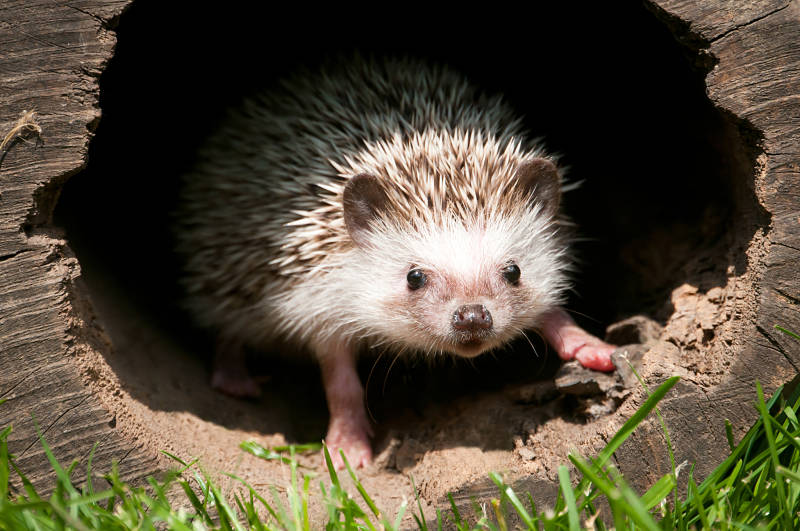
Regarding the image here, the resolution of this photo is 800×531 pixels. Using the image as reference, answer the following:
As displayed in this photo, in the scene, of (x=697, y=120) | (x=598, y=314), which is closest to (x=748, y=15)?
(x=697, y=120)

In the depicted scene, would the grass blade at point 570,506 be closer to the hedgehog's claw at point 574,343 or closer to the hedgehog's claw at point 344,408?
the hedgehog's claw at point 574,343

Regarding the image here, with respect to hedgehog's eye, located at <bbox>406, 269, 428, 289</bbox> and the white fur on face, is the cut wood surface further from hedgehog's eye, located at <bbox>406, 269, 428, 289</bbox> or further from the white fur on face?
hedgehog's eye, located at <bbox>406, 269, 428, 289</bbox>

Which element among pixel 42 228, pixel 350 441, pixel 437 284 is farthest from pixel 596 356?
pixel 42 228

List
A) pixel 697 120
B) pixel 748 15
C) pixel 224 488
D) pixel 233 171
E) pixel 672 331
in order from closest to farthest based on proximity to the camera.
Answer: pixel 748 15
pixel 224 488
pixel 672 331
pixel 697 120
pixel 233 171

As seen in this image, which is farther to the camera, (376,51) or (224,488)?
(376,51)

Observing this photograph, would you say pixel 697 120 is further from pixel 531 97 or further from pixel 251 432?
pixel 251 432

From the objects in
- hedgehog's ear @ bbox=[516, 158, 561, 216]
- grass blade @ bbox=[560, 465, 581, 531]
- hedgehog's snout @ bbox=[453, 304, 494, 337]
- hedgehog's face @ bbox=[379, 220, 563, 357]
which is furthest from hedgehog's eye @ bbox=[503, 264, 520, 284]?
grass blade @ bbox=[560, 465, 581, 531]

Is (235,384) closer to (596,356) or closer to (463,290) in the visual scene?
(463,290)

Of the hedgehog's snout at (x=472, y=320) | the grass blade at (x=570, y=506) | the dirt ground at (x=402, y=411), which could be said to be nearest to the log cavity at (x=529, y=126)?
the dirt ground at (x=402, y=411)

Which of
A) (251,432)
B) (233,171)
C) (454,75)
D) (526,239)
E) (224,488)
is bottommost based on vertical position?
(251,432)
